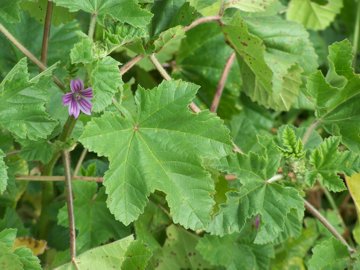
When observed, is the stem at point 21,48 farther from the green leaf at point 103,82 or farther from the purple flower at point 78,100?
the green leaf at point 103,82

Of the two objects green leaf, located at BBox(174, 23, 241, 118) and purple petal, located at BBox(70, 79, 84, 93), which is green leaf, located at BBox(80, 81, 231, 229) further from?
green leaf, located at BBox(174, 23, 241, 118)

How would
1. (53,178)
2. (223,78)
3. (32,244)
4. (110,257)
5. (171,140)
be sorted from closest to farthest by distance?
(171,140) < (110,257) < (53,178) < (32,244) < (223,78)

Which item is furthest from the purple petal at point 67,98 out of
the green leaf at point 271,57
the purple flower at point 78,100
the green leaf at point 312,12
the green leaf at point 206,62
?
the green leaf at point 312,12

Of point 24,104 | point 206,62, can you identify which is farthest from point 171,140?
point 206,62

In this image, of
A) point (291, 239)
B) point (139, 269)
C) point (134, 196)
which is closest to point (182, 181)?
point (134, 196)

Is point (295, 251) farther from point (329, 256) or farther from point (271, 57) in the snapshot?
point (271, 57)

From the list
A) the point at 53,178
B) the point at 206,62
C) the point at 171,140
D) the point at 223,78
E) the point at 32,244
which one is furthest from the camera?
the point at 206,62

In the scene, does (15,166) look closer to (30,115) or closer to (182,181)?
(30,115)
